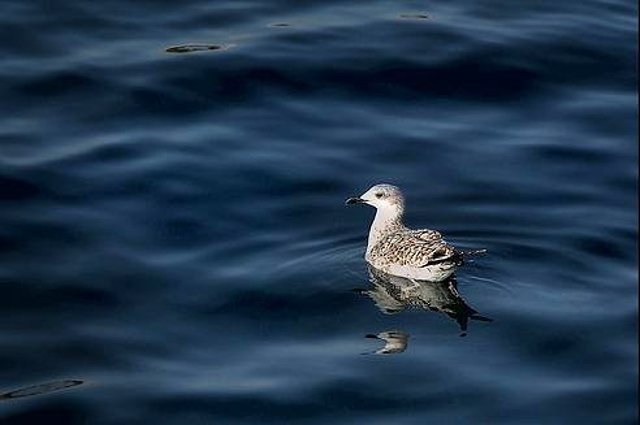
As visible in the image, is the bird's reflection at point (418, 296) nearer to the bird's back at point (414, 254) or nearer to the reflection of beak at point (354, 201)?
the bird's back at point (414, 254)

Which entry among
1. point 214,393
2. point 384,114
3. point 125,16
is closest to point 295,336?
point 214,393

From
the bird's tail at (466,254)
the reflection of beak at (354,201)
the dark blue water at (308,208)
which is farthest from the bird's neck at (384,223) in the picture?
the bird's tail at (466,254)

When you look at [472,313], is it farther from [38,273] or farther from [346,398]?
[38,273]

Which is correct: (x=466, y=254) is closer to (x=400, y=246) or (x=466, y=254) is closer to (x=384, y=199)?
(x=400, y=246)

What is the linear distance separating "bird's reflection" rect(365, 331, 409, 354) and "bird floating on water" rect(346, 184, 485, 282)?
1168 mm

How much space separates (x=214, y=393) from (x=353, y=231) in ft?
14.8

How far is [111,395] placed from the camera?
55.4 ft

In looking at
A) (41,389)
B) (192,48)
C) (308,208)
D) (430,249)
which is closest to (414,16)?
(192,48)

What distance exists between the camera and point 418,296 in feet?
62.4

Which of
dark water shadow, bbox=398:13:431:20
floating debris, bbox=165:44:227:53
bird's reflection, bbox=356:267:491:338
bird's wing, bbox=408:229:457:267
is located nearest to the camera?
bird's reflection, bbox=356:267:491:338

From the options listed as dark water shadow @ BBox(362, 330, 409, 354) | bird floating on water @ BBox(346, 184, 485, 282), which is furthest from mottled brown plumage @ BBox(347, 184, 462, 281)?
dark water shadow @ BBox(362, 330, 409, 354)

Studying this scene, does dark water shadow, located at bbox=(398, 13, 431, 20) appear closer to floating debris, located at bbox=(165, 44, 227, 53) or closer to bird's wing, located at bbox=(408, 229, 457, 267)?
floating debris, located at bbox=(165, 44, 227, 53)

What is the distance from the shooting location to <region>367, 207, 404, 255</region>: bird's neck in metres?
19.9

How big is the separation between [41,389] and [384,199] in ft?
16.3
